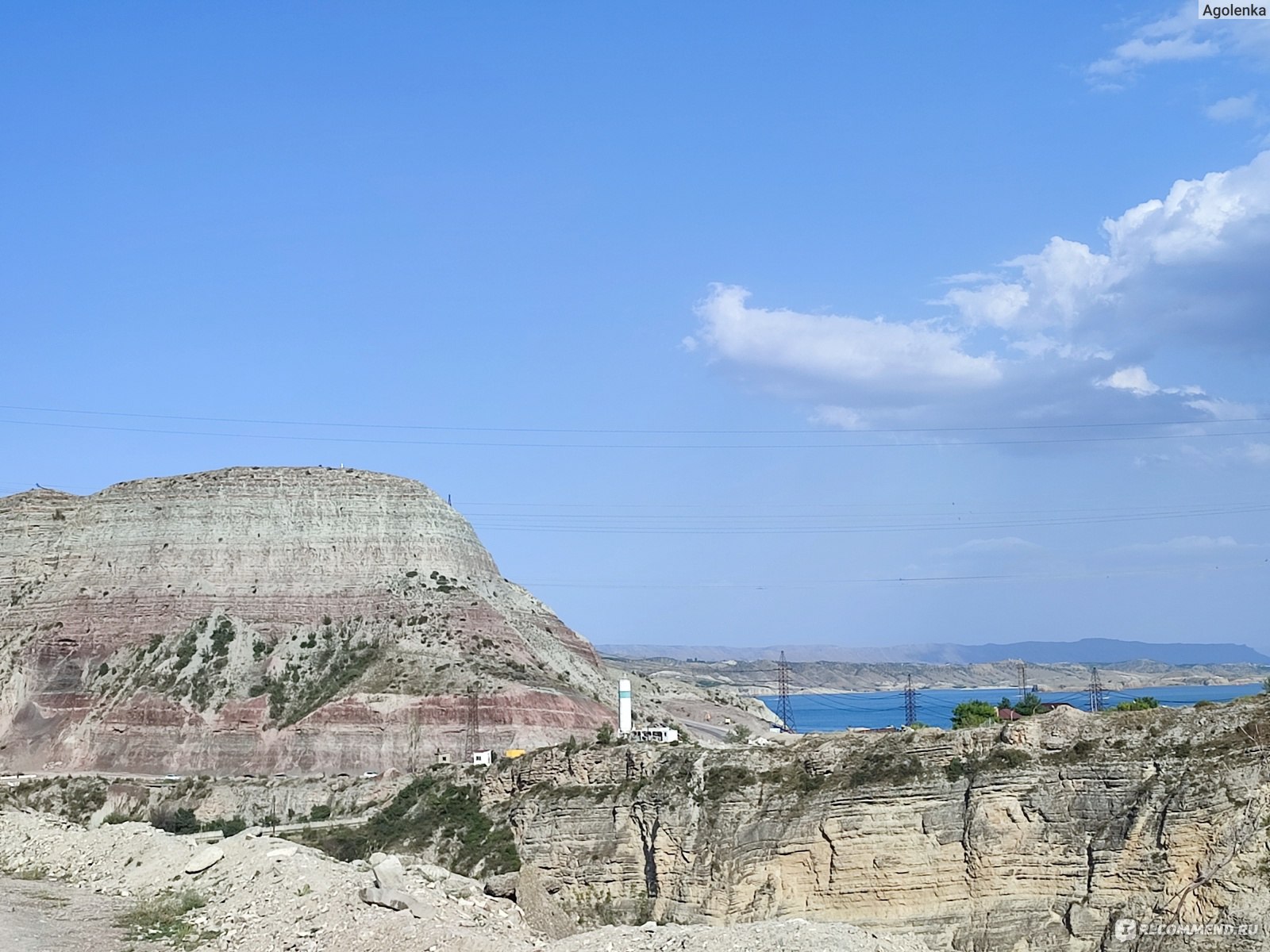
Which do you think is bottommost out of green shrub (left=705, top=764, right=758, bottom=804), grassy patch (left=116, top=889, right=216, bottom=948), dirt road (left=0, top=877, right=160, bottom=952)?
dirt road (left=0, top=877, right=160, bottom=952)

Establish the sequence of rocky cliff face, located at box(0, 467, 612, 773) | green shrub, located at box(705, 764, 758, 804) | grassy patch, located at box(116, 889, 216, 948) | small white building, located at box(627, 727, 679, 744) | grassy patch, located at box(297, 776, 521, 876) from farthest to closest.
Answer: rocky cliff face, located at box(0, 467, 612, 773) → small white building, located at box(627, 727, 679, 744) → grassy patch, located at box(297, 776, 521, 876) → green shrub, located at box(705, 764, 758, 804) → grassy patch, located at box(116, 889, 216, 948)

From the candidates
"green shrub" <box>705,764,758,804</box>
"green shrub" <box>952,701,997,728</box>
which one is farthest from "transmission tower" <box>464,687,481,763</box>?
"green shrub" <box>705,764,758,804</box>

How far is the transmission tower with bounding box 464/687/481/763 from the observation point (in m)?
73.2

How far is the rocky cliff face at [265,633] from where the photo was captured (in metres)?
76.4

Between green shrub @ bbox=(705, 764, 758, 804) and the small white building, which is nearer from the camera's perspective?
green shrub @ bbox=(705, 764, 758, 804)

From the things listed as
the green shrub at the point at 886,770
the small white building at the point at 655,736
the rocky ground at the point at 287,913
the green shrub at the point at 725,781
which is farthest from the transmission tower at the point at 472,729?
the green shrub at the point at 886,770

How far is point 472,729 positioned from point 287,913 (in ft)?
163

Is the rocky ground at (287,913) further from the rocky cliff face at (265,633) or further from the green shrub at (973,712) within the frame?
the rocky cliff face at (265,633)

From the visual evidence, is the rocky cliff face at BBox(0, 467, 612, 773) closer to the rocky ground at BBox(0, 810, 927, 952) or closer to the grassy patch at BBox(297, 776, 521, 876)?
the grassy patch at BBox(297, 776, 521, 876)

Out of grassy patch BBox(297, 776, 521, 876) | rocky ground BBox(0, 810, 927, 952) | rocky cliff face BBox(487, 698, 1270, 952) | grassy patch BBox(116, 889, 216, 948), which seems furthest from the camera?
grassy patch BBox(297, 776, 521, 876)

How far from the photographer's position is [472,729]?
242ft

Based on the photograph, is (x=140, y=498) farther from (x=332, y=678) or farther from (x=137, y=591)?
(x=332, y=678)

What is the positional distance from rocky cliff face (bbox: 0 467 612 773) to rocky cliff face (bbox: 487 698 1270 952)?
127 feet

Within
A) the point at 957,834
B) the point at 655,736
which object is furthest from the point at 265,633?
the point at 957,834
